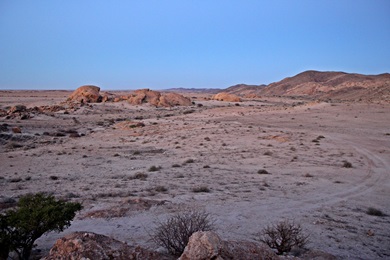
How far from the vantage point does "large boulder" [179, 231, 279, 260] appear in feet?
11.9

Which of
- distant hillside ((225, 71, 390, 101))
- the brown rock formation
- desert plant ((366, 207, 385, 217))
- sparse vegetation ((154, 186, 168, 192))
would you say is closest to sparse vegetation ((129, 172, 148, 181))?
sparse vegetation ((154, 186, 168, 192))

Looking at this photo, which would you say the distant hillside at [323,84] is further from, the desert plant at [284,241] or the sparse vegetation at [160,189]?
the desert plant at [284,241]

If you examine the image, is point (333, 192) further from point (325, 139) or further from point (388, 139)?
point (388, 139)

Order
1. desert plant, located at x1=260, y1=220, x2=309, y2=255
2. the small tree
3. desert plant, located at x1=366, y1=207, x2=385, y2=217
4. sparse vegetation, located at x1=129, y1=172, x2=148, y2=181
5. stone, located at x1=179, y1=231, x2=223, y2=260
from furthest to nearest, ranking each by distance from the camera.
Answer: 1. sparse vegetation, located at x1=129, y1=172, x2=148, y2=181
2. desert plant, located at x1=366, y1=207, x2=385, y2=217
3. desert plant, located at x1=260, y1=220, x2=309, y2=255
4. the small tree
5. stone, located at x1=179, y1=231, x2=223, y2=260

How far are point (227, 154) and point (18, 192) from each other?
34.0ft

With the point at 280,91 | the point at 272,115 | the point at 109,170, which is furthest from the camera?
the point at 280,91

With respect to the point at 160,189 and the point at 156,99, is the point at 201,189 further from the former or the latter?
the point at 156,99

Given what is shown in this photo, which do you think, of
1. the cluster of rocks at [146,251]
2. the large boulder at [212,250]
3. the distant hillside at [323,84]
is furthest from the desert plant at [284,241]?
the distant hillside at [323,84]

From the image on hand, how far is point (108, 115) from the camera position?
136ft

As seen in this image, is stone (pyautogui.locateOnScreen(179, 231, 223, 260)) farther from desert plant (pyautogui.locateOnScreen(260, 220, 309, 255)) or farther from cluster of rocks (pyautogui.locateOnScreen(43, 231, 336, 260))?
desert plant (pyautogui.locateOnScreen(260, 220, 309, 255))

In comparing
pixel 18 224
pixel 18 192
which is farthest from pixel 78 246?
pixel 18 192

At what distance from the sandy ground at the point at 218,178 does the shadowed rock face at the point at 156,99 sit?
22.4 m

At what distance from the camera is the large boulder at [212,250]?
3.63m

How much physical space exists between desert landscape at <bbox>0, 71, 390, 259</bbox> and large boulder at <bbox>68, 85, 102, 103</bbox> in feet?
64.1
